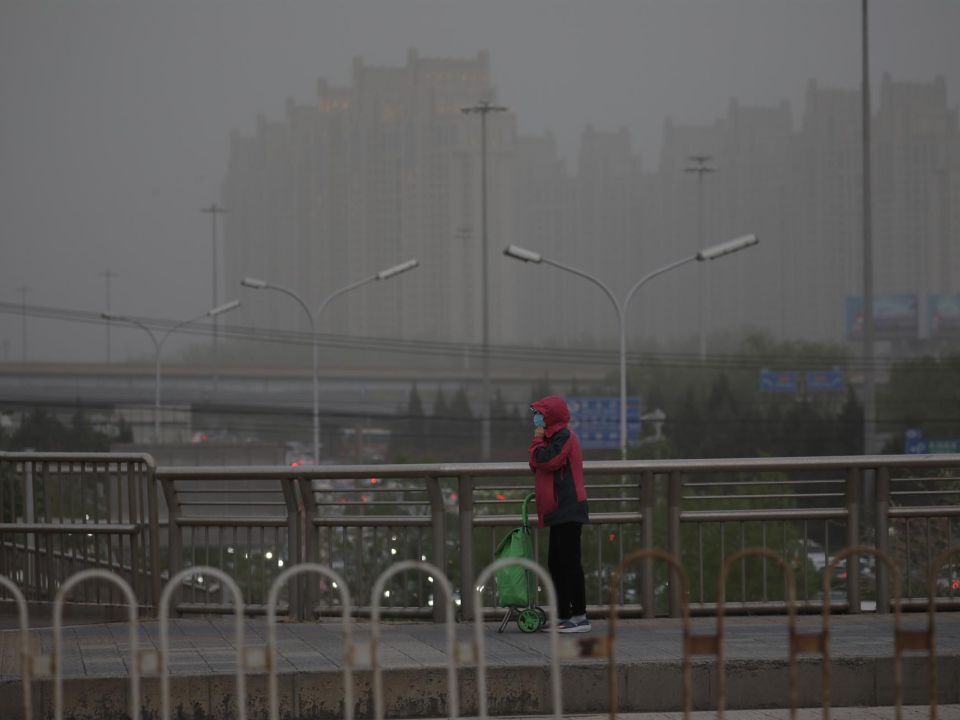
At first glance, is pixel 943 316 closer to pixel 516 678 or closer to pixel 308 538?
pixel 308 538

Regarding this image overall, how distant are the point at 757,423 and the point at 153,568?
99200 mm

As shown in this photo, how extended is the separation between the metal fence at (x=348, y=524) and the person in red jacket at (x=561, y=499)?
725mm

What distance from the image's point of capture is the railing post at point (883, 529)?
11.6 metres

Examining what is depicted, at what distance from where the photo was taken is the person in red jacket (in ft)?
34.1

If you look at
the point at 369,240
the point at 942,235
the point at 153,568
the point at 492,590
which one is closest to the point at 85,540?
the point at 153,568

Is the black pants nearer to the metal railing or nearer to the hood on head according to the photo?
the hood on head

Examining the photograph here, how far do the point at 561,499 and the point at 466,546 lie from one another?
1.25 metres

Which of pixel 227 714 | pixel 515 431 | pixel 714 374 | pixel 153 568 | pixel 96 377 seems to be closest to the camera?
pixel 227 714

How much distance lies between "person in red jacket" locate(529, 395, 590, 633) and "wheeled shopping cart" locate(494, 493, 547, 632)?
16cm

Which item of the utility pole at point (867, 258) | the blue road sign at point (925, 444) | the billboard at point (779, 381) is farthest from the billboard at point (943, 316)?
the utility pole at point (867, 258)

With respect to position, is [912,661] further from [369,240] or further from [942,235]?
[369,240]

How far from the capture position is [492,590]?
465 inches

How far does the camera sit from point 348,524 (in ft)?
37.9

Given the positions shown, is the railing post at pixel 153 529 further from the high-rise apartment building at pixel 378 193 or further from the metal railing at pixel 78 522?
the high-rise apartment building at pixel 378 193
